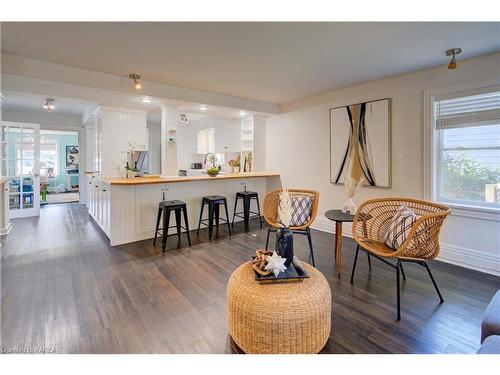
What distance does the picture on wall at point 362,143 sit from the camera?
3.69 m

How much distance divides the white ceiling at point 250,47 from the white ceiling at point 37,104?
2608mm

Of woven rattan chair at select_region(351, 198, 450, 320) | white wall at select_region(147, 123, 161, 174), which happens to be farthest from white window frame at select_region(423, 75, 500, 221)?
white wall at select_region(147, 123, 161, 174)

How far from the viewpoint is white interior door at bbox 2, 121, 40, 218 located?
17.3ft

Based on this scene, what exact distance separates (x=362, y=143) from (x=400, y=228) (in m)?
1.92

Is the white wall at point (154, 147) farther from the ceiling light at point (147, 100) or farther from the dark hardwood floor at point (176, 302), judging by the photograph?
the dark hardwood floor at point (176, 302)

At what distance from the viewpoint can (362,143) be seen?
3.94m

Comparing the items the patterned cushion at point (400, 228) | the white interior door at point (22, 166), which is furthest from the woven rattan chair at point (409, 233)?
the white interior door at point (22, 166)

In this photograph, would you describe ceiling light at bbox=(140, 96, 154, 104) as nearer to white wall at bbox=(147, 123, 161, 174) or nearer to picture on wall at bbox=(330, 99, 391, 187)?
picture on wall at bbox=(330, 99, 391, 187)

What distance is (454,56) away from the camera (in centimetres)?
280

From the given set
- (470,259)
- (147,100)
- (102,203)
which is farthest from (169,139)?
(470,259)

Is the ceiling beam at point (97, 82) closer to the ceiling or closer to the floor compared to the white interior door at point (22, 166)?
closer to the ceiling

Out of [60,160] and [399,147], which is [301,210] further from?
[60,160]
